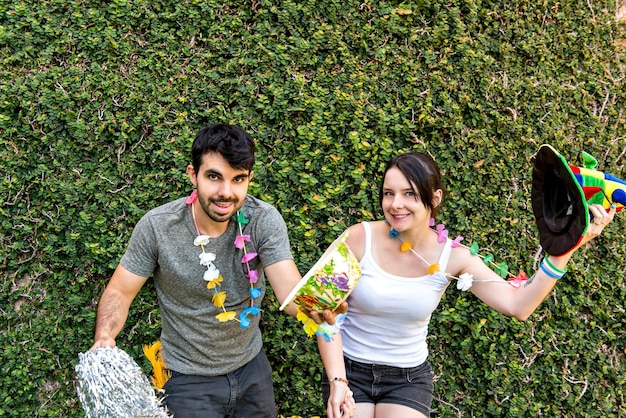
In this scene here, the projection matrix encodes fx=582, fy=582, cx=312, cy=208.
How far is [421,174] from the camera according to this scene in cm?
260

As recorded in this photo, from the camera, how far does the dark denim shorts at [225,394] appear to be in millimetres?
2617

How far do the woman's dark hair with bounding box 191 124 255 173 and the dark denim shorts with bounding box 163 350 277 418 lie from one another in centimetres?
97

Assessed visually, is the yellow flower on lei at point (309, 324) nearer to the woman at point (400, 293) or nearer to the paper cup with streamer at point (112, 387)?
the woman at point (400, 293)

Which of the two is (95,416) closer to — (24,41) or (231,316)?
(231,316)

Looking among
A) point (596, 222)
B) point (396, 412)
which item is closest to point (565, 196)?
point (596, 222)

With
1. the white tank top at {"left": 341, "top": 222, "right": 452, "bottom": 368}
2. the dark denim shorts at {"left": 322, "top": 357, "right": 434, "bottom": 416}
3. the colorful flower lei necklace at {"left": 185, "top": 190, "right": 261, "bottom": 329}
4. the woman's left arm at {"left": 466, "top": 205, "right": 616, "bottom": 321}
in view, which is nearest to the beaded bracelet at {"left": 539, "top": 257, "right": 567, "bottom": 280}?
the woman's left arm at {"left": 466, "top": 205, "right": 616, "bottom": 321}

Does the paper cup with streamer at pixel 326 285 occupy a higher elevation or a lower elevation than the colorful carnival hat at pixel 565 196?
lower

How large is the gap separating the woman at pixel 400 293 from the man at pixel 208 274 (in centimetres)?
35

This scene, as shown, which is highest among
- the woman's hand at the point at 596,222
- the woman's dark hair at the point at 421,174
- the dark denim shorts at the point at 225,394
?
the woman's hand at the point at 596,222

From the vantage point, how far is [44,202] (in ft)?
10.9

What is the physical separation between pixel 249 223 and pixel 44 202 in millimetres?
1391

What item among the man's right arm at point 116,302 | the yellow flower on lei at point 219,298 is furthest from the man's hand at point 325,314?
the man's right arm at point 116,302

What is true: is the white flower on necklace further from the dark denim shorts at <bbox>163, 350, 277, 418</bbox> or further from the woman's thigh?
the woman's thigh

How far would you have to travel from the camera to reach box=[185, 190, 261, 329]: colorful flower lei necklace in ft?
8.53
